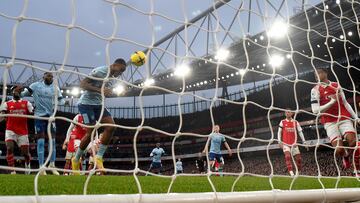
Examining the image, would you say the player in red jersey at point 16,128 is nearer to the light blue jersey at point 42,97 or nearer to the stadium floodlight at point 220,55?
the light blue jersey at point 42,97

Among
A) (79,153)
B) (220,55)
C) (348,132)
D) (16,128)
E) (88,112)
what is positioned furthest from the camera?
(16,128)

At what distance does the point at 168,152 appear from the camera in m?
32.8

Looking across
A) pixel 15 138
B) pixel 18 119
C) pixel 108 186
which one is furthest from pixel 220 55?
pixel 15 138

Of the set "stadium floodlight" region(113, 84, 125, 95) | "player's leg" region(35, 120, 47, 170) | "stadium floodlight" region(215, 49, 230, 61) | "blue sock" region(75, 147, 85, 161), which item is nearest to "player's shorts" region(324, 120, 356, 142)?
"stadium floodlight" region(215, 49, 230, 61)

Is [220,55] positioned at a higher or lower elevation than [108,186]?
higher

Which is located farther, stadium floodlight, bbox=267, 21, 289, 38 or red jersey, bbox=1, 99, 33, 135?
red jersey, bbox=1, 99, 33, 135

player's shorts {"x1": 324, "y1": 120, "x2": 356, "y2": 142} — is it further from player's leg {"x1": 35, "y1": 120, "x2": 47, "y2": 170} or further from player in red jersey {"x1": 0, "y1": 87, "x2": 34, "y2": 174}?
player in red jersey {"x1": 0, "y1": 87, "x2": 34, "y2": 174}

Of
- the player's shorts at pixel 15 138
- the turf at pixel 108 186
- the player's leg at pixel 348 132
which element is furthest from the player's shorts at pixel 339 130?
the player's shorts at pixel 15 138

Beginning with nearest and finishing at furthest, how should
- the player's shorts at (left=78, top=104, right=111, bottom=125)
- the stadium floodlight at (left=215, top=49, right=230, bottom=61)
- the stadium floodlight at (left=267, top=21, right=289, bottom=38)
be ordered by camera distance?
the stadium floodlight at (left=215, top=49, right=230, bottom=61) → the stadium floodlight at (left=267, top=21, right=289, bottom=38) → the player's shorts at (left=78, top=104, right=111, bottom=125)

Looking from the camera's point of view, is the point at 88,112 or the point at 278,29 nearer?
the point at 278,29

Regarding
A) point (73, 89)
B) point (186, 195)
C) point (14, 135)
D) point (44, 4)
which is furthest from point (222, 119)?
point (44, 4)

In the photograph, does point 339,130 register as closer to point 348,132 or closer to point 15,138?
point 348,132

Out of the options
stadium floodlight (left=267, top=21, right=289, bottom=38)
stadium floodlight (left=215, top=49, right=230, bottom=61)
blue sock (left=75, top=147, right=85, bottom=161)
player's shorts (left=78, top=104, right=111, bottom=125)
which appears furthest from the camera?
blue sock (left=75, top=147, right=85, bottom=161)

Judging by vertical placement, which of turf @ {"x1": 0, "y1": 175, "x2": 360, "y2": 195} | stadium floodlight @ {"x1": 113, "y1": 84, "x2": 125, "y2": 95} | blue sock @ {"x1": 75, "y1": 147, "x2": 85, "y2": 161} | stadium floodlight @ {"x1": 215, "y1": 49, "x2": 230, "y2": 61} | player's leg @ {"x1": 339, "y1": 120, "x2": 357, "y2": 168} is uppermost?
stadium floodlight @ {"x1": 215, "y1": 49, "x2": 230, "y2": 61}
